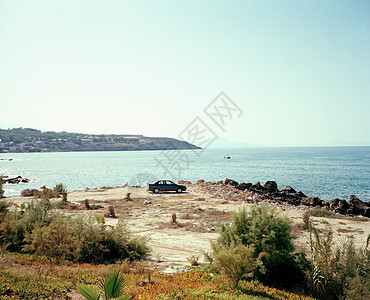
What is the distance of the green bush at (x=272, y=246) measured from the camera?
862cm

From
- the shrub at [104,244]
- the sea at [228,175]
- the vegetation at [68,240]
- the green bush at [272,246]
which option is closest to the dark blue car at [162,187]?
the sea at [228,175]

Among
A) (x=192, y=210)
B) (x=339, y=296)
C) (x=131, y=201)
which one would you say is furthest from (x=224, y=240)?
(x=131, y=201)

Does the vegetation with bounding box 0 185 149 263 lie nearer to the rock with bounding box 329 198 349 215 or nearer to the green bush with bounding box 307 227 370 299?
the green bush with bounding box 307 227 370 299

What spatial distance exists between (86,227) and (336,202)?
28.7 metres

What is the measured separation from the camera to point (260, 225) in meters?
8.98

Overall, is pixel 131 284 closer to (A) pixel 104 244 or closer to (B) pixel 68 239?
(B) pixel 68 239

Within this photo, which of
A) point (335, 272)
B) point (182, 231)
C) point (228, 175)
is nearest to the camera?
point (335, 272)

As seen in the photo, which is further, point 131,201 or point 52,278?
point 131,201

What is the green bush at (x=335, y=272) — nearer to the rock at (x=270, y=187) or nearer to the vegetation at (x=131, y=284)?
the vegetation at (x=131, y=284)

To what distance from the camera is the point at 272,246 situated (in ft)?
28.9

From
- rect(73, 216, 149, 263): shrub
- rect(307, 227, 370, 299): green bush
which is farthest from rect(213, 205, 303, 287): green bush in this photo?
rect(73, 216, 149, 263): shrub

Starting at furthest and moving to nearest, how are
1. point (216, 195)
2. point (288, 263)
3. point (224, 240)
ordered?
point (216, 195) → point (224, 240) → point (288, 263)

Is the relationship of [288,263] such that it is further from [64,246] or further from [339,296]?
[64,246]

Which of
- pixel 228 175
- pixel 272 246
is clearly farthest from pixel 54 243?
pixel 228 175
